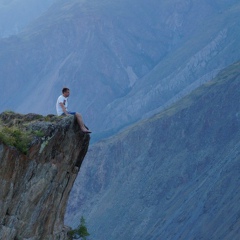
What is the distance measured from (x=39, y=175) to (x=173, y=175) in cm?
6858

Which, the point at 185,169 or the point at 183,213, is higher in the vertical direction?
the point at 185,169

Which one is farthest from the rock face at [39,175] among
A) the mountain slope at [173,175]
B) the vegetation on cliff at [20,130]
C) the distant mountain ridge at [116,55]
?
the distant mountain ridge at [116,55]

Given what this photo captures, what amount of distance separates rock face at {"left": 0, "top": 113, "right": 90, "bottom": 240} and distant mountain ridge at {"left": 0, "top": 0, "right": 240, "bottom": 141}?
114 metres

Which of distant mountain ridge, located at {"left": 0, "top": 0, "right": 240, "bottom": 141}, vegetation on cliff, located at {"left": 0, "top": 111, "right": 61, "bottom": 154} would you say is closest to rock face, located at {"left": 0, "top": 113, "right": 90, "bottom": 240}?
vegetation on cliff, located at {"left": 0, "top": 111, "right": 61, "bottom": 154}

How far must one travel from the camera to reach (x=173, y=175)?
8438cm

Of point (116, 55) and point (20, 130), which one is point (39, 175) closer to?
point (20, 130)

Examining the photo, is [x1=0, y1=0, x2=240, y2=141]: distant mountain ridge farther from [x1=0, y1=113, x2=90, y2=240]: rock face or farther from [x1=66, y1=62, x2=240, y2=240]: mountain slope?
[x1=0, y1=113, x2=90, y2=240]: rock face

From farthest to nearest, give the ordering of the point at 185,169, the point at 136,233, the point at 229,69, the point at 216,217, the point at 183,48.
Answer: the point at 183,48 → the point at 229,69 → the point at 185,169 → the point at 136,233 → the point at 216,217

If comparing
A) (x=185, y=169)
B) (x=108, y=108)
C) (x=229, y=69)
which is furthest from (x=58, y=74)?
(x=185, y=169)

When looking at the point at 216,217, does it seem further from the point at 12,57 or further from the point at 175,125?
the point at 12,57

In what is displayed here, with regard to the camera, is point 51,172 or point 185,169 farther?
point 185,169

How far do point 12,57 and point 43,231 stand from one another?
6097 inches

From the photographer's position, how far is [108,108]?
483ft

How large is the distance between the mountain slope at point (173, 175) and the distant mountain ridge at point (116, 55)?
36952 millimetres
